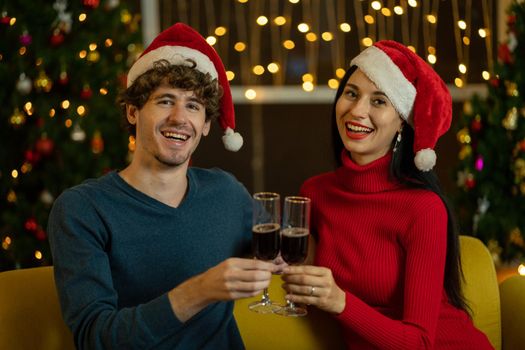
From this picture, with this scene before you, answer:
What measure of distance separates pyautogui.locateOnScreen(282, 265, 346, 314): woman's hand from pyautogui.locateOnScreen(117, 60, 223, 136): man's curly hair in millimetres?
585

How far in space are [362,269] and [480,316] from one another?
1.58 ft

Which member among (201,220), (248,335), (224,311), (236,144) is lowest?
(248,335)

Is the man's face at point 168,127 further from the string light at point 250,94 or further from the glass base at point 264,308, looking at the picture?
the string light at point 250,94

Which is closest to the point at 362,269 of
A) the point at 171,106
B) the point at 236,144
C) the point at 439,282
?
the point at 439,282

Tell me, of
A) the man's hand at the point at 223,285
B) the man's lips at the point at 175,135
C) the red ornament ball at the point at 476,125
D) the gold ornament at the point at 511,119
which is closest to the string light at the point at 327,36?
the red ornament ball at the point at 476,125

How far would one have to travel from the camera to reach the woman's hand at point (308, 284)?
179 cm

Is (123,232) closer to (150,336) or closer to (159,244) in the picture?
(159,244)

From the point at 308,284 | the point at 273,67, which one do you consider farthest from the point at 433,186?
the point at 273,67

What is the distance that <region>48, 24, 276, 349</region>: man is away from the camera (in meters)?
1.72

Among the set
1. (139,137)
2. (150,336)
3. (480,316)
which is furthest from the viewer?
(480,316)

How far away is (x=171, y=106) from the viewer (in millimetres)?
2025

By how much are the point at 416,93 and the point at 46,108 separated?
1920mm

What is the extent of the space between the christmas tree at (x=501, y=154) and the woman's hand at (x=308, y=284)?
231 centimetres

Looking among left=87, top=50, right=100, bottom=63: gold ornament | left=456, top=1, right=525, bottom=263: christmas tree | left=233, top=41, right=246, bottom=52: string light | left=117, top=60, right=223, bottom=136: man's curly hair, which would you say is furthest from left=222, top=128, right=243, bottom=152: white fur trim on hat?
left=233, top=41, right=246, bottom=52: string light
